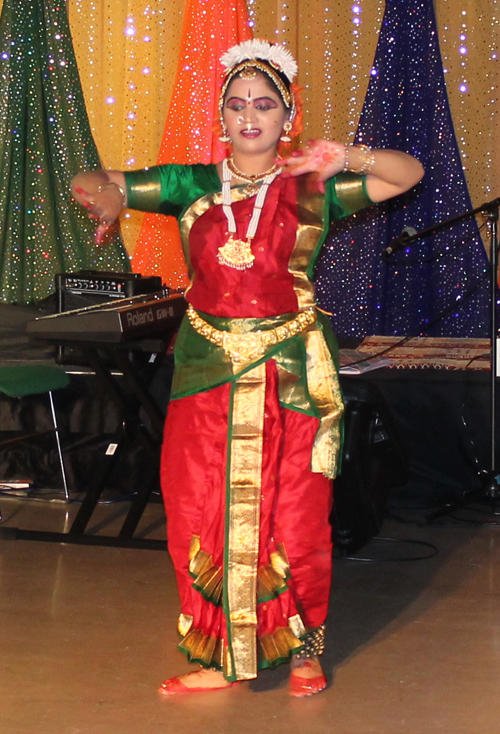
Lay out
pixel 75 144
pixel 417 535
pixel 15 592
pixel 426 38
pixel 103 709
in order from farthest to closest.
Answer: pixel 75 144 → pixel 426 38 → pixel 417 535 → pixel 15 592 → pixel 103 709

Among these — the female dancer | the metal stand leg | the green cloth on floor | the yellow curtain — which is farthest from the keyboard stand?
the yellow curtain

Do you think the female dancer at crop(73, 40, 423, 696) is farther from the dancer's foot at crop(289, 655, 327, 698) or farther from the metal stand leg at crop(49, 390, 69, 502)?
the metal stand leg at crop(49, 390, 69, 502)

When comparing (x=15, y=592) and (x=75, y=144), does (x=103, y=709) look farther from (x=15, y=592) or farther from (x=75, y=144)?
(x=75, y=144)

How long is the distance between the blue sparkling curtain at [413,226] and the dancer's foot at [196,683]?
2.78 m

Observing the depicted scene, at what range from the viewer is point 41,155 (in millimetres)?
5270

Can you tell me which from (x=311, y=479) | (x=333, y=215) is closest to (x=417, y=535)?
(x=311, y=479)

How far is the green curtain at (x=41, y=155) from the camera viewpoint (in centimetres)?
522

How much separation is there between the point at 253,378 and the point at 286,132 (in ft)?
2.13

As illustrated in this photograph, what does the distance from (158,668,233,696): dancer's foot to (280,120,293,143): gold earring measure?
55.4 inches

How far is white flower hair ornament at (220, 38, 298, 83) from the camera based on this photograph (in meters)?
2.55

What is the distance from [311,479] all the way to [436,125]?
2.92m

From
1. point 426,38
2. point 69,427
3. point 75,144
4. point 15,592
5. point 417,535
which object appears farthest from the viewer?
point 75,144

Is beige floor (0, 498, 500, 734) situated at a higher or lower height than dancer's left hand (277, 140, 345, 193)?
lower

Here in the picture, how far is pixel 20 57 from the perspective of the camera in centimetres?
523
